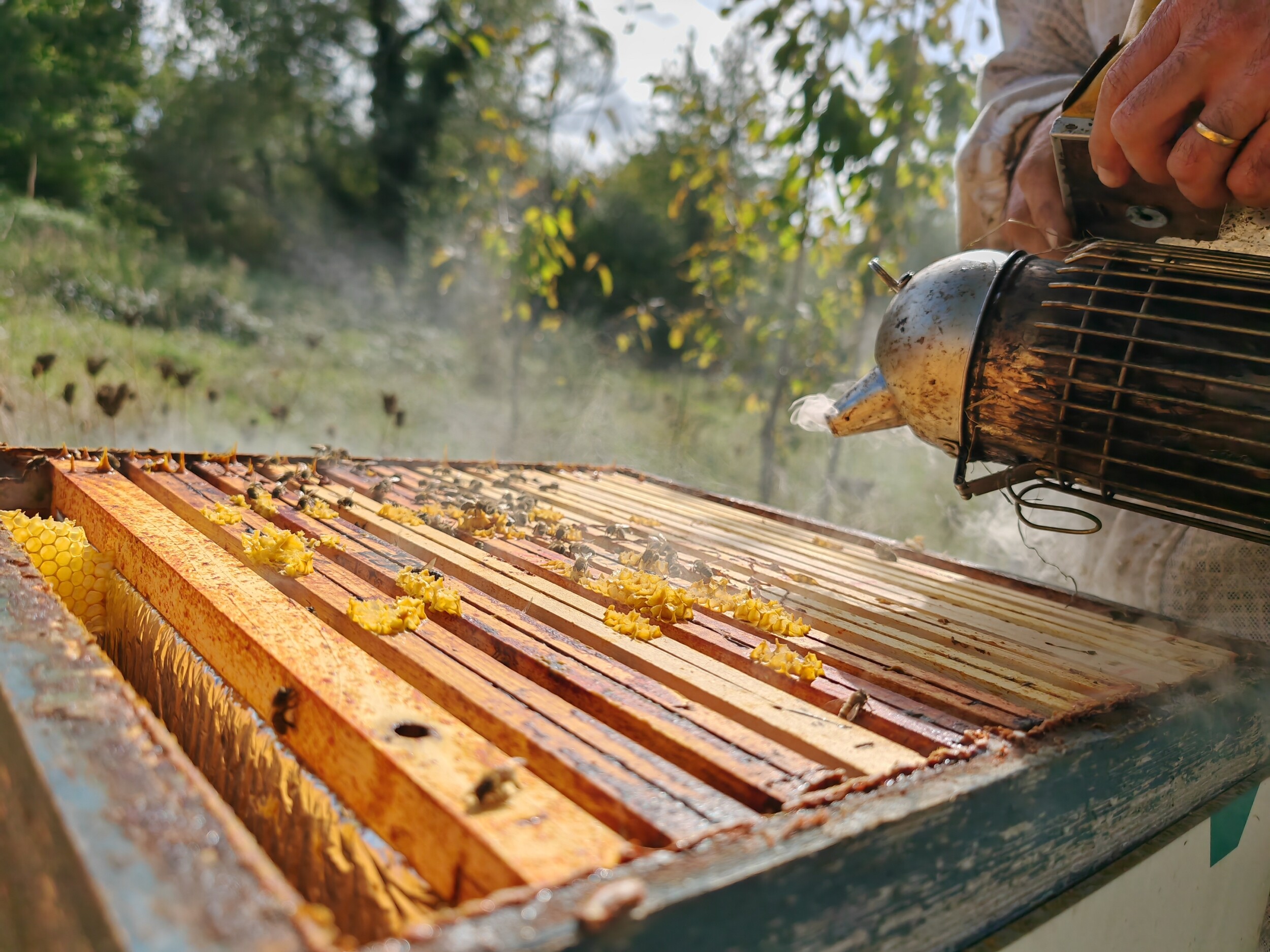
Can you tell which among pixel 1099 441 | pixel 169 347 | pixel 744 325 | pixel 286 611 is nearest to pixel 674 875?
pixel 286 611

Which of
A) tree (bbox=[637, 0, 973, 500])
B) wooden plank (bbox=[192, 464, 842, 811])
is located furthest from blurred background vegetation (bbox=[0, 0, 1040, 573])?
wooden plank (bbox=[192, 464, 842, 811])

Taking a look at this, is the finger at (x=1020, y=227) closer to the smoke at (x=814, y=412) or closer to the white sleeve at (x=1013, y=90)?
the white sleeve at (x=1013, y=90)

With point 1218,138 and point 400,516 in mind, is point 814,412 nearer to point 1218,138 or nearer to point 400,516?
point 1218,138

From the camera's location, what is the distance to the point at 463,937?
0.61 meters

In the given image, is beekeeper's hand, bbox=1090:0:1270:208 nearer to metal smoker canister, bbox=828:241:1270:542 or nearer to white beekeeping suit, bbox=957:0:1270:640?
metal smoker canister, bbox=828:241:1270:542

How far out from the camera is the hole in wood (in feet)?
3.21

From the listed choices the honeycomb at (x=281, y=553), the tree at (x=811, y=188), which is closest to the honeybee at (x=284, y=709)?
the honeycomb at (x=281, y=553)

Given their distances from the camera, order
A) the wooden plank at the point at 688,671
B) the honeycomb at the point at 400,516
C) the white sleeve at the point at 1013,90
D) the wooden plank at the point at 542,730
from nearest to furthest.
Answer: the wooden plank at the point at 542,730 → the wooden plank at the point at 688,671 → the honeycomb at the point at 400,516 → the white sleeve at the point at 1013,90

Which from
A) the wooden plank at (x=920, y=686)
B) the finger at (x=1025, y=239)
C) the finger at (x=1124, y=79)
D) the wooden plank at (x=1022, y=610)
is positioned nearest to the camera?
the wooden plank at (x=920, y=686)

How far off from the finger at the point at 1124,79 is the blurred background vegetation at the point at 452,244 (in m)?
1.88

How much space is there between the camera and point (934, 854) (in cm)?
96

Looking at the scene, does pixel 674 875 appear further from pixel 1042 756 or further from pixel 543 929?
pixel 1042 756

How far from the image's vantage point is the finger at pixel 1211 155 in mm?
1427

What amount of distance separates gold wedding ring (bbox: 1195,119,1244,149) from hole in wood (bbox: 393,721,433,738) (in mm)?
1692
